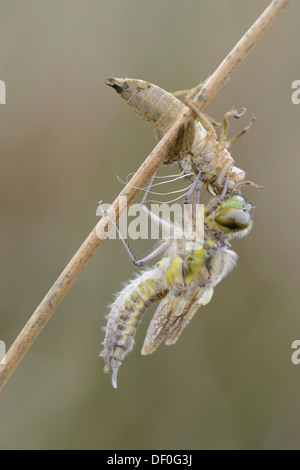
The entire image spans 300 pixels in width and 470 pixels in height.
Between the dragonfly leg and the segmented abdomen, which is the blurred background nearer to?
the dragonfly leg

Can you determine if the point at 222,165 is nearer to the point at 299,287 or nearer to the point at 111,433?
the point at 299,287

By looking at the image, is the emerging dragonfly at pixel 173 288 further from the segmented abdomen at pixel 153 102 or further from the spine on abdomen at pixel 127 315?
the segmented abdomen at pixel 153 102

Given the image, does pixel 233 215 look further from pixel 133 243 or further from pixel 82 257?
pixel 133 243

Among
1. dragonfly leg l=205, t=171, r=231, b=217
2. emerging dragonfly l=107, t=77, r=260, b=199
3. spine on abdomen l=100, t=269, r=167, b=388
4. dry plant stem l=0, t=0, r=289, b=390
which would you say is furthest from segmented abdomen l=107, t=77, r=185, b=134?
spine on abdomen l=100, t=269, r=167, b=388

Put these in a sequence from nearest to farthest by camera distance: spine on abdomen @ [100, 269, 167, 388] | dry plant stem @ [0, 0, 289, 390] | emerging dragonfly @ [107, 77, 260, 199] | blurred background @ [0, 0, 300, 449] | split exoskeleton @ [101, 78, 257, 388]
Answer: dry plant stem @ [0, 0, 289, 390] → emerging dragonfly @ [107, 77, 260, 199] → split exoskeleton @ [101, 78, 257, 388] → spine on abdomen @ [100, 269, 167, 388] → blurred background @ [0, 0, 300, 449]

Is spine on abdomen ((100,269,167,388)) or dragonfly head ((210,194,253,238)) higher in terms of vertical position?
dragonfly head ((210,194,253,238))

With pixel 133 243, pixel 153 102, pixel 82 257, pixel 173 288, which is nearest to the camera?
pixel 82 257

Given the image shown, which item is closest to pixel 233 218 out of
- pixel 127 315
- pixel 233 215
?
pixel 233 215
